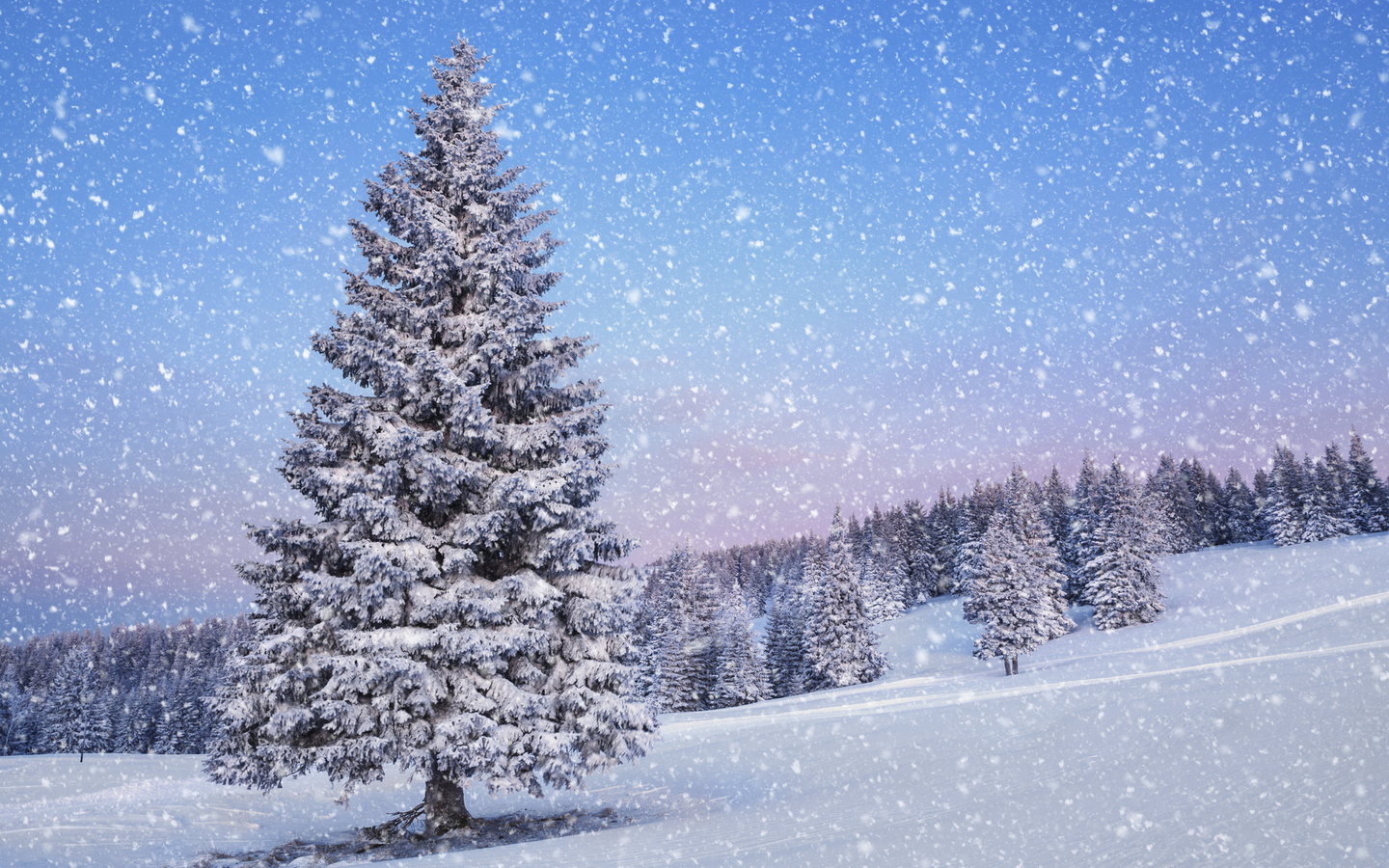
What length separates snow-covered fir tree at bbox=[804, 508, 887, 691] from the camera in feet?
175

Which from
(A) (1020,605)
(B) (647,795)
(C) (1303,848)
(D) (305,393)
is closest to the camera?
(C) (1303,848)

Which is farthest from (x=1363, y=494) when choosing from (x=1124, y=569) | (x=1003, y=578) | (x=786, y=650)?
(x=786, y=650)

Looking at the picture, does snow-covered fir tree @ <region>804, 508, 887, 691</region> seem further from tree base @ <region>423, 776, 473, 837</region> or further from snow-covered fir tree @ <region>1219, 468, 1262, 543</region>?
snow-covered fir tree @ <region>1219, 468, 1262, 543</region>

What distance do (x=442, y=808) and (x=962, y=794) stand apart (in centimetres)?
725

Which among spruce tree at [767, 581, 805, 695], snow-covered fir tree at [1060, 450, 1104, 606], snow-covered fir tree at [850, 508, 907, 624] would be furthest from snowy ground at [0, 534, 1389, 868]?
snow-covered fir tree at [850, 508, 907, 624]

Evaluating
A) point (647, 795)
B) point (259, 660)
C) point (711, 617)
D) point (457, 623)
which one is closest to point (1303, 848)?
point (457, 623)

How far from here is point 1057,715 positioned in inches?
645

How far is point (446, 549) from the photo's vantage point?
10539mm

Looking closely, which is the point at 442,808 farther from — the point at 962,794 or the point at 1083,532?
the point at 1083,532

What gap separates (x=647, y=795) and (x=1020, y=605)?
3873 cm

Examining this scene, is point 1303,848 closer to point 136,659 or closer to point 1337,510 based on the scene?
point 1337,510

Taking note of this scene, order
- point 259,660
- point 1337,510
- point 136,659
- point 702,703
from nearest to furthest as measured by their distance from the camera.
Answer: point 259,660 < point 702,703 < point 1337,510 < point 136,659

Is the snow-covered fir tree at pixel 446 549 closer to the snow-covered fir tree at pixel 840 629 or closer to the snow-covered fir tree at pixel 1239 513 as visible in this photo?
the snow-covered fir tree at pixel 840 629

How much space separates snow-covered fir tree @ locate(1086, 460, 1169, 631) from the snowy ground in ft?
92.1
